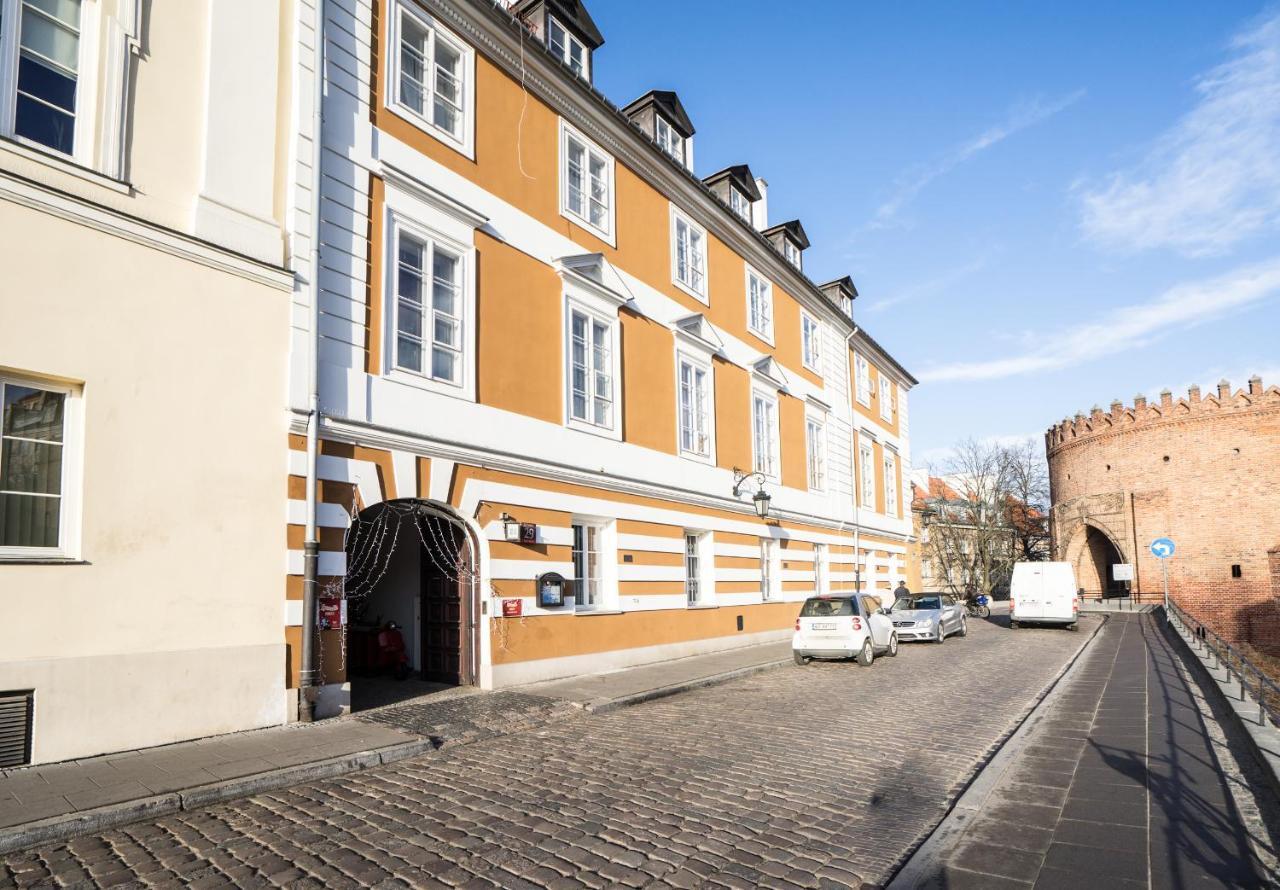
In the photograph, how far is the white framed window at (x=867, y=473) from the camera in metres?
30.9

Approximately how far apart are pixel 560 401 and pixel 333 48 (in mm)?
6426

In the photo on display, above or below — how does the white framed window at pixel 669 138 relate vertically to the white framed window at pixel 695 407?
above

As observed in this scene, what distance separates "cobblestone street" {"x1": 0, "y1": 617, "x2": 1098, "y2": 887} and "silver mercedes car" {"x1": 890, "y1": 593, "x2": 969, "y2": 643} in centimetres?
1144

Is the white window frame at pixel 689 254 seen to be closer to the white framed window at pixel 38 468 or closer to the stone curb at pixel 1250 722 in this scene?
the stone curb at pixel 1250 722

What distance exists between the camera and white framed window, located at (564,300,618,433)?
50.6ft

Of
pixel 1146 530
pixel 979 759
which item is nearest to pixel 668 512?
pixel 979 759

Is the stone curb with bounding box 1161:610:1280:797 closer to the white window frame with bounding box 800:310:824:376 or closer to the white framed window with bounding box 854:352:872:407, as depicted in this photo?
the white window frame with bounding box 800:310:824:376

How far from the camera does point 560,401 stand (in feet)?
49.0

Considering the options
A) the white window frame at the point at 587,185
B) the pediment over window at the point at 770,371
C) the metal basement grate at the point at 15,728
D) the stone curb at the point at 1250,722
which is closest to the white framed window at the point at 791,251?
the pediment over window at the point at 770,371

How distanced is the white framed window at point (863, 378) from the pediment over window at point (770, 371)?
803 centimetres

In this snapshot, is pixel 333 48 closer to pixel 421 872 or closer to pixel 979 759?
pixel 421 872

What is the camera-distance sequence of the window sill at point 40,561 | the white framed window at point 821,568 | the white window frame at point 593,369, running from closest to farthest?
the window sill at point 40,561 < the white window frame at point 593,369 < the white framed window at point 821,568

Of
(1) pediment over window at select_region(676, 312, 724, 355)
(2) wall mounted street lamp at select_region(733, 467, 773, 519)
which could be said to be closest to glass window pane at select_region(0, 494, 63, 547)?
(1) pediment over window at select_region(676, 312, 724, 355)

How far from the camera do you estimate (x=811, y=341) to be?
90.2 feet
